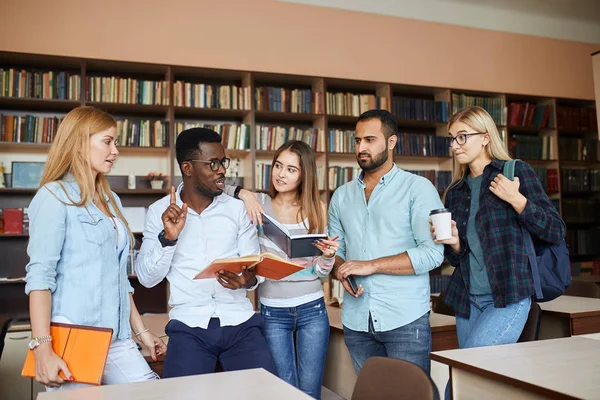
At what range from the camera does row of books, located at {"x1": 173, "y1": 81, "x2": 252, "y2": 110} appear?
5.13 meters

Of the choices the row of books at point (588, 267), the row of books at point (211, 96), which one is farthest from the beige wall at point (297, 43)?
the row of books at point (588, 267)

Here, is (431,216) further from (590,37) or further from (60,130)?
(590,37)

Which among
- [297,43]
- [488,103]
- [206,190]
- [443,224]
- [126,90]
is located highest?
[297,43]

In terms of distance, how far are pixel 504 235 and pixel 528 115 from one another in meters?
4.92

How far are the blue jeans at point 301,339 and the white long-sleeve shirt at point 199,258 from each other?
0.70 feet

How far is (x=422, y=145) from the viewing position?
5.96 m

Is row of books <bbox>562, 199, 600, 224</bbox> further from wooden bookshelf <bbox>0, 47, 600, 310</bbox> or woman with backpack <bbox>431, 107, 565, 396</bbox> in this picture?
woman with backpack <bbox>431, 107, 565, 396</bbox>

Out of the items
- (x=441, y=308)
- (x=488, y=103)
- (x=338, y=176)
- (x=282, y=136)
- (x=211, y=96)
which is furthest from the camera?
(x=488, y=103)

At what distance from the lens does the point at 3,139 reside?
4.65m

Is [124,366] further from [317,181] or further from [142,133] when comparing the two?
[142,133]

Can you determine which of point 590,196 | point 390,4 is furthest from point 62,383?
point 590,196

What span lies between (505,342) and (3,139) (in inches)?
171

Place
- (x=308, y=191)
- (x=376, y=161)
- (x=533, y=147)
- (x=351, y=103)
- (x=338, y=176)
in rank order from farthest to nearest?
(x=533, y=147) < (x=351, y=103) < (x=338, y=176) < (x=308, y=191) < (x=376, y=161)

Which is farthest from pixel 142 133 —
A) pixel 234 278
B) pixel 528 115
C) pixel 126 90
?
pixel 528 115
